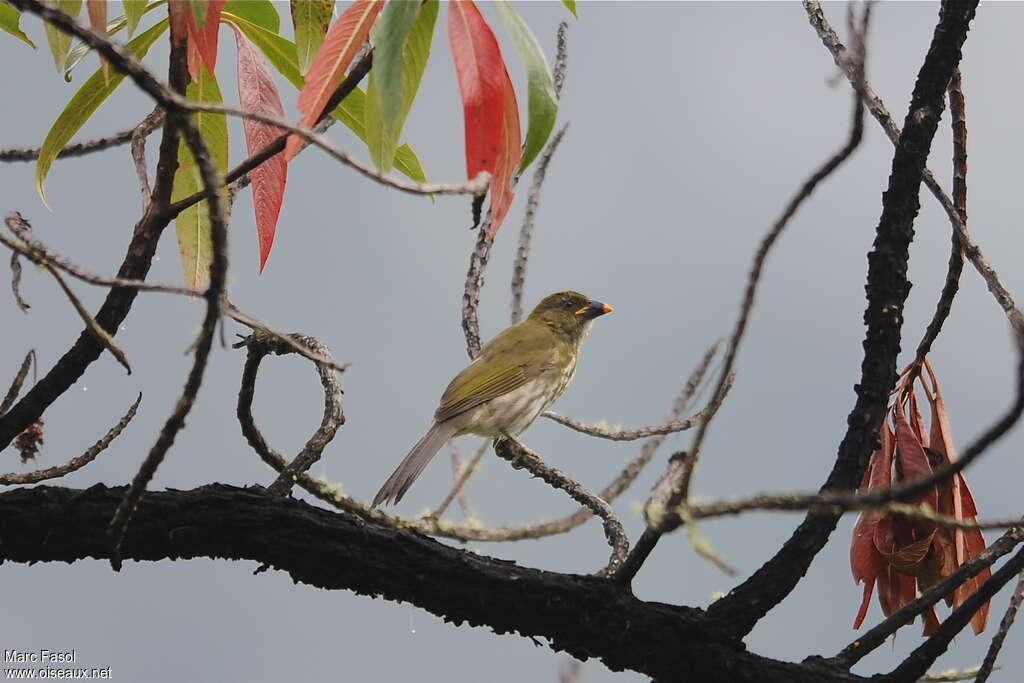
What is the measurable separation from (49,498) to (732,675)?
57.3 inches

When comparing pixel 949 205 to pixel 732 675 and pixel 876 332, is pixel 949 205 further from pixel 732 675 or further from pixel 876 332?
pixel 732 675

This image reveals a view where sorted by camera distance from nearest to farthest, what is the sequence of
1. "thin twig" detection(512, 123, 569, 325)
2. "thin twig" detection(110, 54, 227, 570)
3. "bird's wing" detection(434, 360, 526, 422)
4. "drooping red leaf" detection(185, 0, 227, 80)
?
"thin twig" detection(110, 54, 227, 570), "drooping red leaf" detection(185, 0, 227, 80), "thin twig" detection(512, 123, 569, 325), "bird's wing" detection(434, 360, 526, 422)

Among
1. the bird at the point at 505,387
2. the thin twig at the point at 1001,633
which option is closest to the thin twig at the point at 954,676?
the thin twig at the point at 1001,633

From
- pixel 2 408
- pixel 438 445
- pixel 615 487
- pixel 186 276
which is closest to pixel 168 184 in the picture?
pixel 186 276

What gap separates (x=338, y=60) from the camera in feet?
6.66

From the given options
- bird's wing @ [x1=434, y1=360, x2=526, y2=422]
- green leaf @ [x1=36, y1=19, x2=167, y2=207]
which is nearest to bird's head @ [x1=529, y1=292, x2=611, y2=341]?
bird's wing @ [x1=434, y1=360, x2=526, y2=422]

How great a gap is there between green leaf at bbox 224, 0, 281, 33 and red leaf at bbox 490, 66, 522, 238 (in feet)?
2.65

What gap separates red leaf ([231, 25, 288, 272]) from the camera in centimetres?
250

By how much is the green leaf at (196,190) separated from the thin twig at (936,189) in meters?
1.50

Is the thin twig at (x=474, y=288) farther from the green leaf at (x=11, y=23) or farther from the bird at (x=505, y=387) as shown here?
the green leaf at (x=11, y=23)

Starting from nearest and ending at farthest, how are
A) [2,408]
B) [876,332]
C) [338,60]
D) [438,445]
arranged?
[338,60] → [876,332] → [2,408] → [438,445]

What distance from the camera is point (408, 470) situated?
3814mm

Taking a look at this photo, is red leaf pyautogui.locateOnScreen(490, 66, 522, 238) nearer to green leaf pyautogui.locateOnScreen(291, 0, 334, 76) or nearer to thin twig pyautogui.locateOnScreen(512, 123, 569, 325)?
green leaf pyautogui.locateOnScreen(291, 0, 334, 76)

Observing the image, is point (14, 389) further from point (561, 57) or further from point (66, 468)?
point (561, 57)
